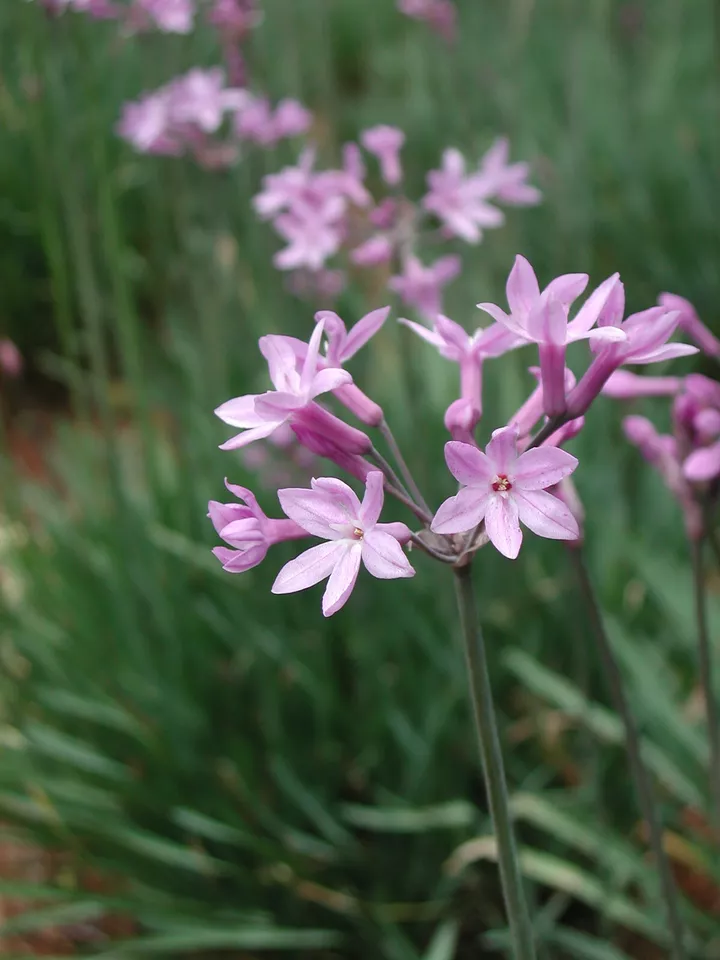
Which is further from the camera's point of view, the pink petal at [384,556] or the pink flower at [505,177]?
the pink flower at [505,177]

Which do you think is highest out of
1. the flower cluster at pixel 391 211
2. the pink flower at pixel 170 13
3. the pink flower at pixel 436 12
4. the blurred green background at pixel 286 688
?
the pink flower at pixel 436 12

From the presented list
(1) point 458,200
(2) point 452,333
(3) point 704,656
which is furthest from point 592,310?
(1) point 458,200

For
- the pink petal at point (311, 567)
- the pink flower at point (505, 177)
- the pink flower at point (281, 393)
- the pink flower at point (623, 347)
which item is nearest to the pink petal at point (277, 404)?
the pink flower at point (281, 393)

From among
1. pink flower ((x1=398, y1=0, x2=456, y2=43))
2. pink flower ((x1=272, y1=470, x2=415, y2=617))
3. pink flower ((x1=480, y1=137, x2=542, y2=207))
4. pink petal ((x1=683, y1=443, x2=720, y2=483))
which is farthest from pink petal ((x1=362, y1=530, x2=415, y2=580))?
pink flower ((x1=398, y1=0, x2=456, y2=43))

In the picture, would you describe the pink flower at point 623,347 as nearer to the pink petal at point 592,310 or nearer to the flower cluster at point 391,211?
the pink petal at point 592,310

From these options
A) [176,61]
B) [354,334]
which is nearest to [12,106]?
[176,61]

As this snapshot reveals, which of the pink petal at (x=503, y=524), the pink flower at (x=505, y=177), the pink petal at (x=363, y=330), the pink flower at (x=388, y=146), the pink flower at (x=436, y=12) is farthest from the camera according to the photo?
the pink flower at (x=436, y=12)

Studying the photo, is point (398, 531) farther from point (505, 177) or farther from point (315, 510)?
point (505, 177)
